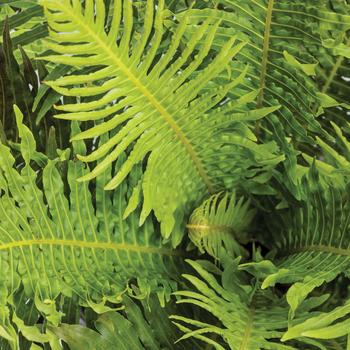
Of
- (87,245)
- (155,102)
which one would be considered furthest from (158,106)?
(87,245)

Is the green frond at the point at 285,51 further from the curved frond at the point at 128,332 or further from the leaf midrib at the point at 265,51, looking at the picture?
the curved frond at the point at 128,332

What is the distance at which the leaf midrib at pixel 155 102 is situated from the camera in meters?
0.35

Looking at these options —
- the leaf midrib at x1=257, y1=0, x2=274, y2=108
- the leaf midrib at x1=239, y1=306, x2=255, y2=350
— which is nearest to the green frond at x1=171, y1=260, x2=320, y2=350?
the leaf midrib at x1=239, y1=306, x2=255, y2=350

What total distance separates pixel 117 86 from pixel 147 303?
5.7 inches

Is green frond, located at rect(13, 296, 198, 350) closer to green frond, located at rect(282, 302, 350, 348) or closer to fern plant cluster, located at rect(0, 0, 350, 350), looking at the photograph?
fern plant cluster, located at rect(0, 0, 350, 350)

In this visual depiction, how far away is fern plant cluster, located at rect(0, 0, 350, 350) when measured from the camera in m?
0.38

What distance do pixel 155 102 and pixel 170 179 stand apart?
7 cm

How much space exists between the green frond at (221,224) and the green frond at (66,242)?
3 centimetres

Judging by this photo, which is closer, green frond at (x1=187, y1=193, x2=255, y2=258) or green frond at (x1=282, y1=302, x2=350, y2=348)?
green frond at (x1=282, y1=302, x2=350, y2=348)

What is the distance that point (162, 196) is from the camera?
44 centimetres

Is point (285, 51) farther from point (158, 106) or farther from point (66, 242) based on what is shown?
Result: point (66, 242)

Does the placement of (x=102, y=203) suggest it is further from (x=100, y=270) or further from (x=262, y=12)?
(x=262, y=12)

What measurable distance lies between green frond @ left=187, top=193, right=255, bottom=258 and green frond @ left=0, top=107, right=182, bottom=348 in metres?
0.03

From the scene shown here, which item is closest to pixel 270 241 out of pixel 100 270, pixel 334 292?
pixel 334 292
